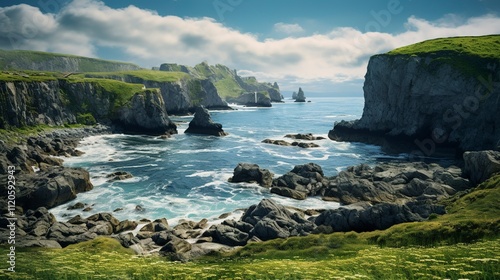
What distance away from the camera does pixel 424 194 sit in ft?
161

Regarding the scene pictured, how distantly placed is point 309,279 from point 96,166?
70.1 meters

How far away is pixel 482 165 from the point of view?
166ft

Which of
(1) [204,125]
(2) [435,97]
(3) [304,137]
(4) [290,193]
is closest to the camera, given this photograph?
(4) [290,193]

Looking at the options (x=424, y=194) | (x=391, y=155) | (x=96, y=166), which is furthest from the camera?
(x=391, y=155)

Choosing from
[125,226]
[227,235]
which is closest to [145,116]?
[125,226]

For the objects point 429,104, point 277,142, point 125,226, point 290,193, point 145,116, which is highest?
point 429,104

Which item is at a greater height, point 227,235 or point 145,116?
point 145,116

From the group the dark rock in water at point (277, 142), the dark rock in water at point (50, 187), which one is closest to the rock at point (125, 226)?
the dark rock in water at point (50, 187)

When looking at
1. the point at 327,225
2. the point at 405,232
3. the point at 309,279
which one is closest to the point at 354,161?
the point at 327,225

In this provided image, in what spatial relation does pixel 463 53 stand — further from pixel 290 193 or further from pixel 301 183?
pixel 290 193

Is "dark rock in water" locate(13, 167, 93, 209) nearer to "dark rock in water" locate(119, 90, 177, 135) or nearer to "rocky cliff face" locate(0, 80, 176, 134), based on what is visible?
"rocky cliff face" locate(0, 80, 176, 134)

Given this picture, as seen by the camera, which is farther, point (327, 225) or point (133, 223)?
point (133, 223)

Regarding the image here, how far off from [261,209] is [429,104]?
73.1 metres

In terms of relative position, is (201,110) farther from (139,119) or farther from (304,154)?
(304,154)
